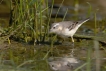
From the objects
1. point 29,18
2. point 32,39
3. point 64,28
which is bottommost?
point 64,28

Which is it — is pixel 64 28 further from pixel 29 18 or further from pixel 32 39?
pixel 29 18

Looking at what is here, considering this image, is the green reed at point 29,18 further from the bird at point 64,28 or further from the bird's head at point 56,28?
the bird at point 64,28

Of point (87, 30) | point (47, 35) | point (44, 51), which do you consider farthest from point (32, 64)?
point (87, 30)

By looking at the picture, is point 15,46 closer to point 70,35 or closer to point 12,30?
point 12,30

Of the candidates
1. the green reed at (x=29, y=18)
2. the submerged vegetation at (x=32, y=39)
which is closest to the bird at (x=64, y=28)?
the submerged vegetation at (x=32, y=39)

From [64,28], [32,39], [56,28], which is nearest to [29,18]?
[32,39]

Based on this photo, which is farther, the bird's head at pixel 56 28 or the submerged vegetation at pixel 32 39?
the bird's head at pixel 56 28

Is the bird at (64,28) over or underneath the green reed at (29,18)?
underneath

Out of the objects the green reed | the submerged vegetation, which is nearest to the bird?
the submerged vegetation

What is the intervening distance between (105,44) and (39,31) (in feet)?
4.63

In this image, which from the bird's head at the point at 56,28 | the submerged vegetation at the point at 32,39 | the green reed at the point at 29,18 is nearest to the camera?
the submerged vegetation at the point at 32,39

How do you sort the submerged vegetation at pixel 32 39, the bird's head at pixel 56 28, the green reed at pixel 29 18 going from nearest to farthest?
1. the submerged vegetation at pixel 32 39
2. the green reed at pixel 29 18
3. the bird's head at pixel 56 28

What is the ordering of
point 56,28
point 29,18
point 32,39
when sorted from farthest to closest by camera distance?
point 56,28, point 32,39, point 29,18

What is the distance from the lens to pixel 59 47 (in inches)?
382
